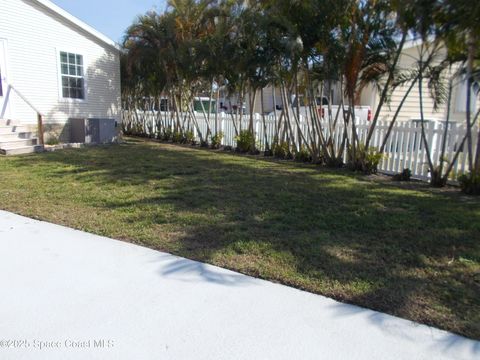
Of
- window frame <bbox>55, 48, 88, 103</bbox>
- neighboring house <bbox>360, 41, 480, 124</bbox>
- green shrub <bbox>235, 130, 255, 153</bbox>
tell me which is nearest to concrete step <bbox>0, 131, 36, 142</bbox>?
window frame <bbox>55, 48, 88, 103</bbox>

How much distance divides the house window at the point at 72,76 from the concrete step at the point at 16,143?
2.36m

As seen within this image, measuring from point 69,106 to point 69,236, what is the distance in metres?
9.94

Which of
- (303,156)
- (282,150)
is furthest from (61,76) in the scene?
(303,156)

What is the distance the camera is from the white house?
10.9 m

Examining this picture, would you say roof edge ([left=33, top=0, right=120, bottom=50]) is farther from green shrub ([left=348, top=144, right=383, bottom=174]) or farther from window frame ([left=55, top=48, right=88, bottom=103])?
green shrub ([left=348, top=144, right=383, bottom=174])

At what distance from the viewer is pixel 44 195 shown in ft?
18.8

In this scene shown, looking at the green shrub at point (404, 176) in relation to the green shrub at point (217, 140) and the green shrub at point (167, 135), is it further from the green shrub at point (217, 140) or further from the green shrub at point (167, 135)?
the green shrub at point (167, 135)

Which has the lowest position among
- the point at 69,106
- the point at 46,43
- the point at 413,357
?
the point at 413,357

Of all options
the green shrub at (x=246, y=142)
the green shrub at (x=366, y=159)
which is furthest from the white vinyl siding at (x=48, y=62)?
the green shrub at (x=366, y=159)

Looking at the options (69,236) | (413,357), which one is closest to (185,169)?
(69,236)

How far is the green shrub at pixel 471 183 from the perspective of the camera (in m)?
6.46

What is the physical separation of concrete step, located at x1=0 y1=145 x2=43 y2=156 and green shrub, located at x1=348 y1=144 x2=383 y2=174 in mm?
8363

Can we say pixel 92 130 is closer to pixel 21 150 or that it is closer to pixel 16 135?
pixel 16 135

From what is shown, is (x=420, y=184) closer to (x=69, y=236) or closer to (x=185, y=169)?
(x=185, y=169)
